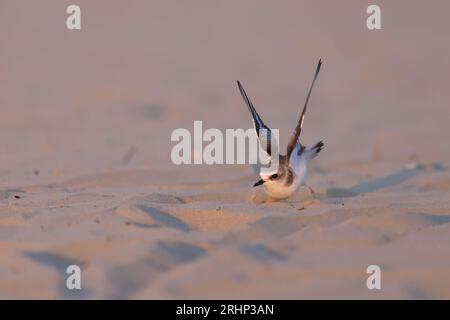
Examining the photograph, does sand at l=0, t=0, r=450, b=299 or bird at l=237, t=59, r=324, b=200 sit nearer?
sand at l=0, t=0, r=450, b=299

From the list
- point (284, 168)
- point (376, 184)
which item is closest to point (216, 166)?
point (376, 184)

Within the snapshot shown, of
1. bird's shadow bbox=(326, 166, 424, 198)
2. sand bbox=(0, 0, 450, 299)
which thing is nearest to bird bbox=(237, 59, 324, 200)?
sand bbox=(0, 0, 450, 299)

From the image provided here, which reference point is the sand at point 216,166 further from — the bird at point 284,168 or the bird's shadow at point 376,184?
the bird at point 284,168

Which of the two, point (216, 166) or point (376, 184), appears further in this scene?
point (216, 166)

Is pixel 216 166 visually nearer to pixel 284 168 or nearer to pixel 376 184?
pixel 376 184

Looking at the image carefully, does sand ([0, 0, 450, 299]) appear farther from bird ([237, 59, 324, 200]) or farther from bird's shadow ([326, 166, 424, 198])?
bird ([237, 59, 324, 200])

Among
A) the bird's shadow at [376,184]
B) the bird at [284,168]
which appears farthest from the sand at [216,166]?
the bird at [284,168]

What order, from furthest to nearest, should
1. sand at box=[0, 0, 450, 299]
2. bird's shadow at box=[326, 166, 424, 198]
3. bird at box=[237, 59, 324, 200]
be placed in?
bird's shadow at box=[326, 166, 424, 198] → bird at box=[237, 59, 324, 200] → sand at box=[0, 0, 450, 299]

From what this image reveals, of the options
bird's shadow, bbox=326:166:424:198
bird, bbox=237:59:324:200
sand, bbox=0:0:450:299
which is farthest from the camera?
bird's shadow, bbox=326:166:424:198
